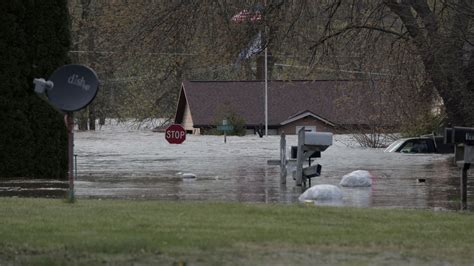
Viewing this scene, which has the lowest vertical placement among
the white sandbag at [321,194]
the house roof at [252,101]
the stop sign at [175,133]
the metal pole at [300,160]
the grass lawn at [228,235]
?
the grass lawn at [228,235]

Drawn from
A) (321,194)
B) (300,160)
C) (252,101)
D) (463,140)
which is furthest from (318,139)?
(252,101)

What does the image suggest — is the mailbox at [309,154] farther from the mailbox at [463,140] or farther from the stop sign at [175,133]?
the stop sign at [175,133]

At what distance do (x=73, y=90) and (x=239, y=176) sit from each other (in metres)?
10.1

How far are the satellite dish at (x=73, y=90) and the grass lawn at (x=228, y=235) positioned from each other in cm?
154

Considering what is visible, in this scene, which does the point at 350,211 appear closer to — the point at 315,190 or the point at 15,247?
the point at 315,190

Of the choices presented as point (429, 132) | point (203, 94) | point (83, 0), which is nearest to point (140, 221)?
point (429, 132)

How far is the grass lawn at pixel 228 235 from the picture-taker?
368 inches

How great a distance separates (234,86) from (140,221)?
170 ft

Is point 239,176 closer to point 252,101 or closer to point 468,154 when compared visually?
point 468,154

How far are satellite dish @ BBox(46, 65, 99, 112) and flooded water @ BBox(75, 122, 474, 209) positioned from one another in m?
3.16

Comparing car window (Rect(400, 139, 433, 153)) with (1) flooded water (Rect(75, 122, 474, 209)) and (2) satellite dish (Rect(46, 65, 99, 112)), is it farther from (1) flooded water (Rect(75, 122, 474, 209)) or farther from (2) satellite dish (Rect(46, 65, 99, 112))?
(2) satellite dish (Rect(46, 65, 99, 112))

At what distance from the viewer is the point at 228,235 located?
10.4 metres

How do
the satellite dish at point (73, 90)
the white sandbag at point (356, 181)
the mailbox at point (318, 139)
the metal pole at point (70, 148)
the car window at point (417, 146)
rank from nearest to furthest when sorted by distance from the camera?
the metal pole at point (70, 148) < the satellite dish at point (73, 90) < the mailbox at point (318, 139) < the white sandbag at point (356, 181) < the car window at point (417, 146)

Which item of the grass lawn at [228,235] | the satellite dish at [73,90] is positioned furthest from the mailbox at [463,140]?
the satellite dish at [73,90]
